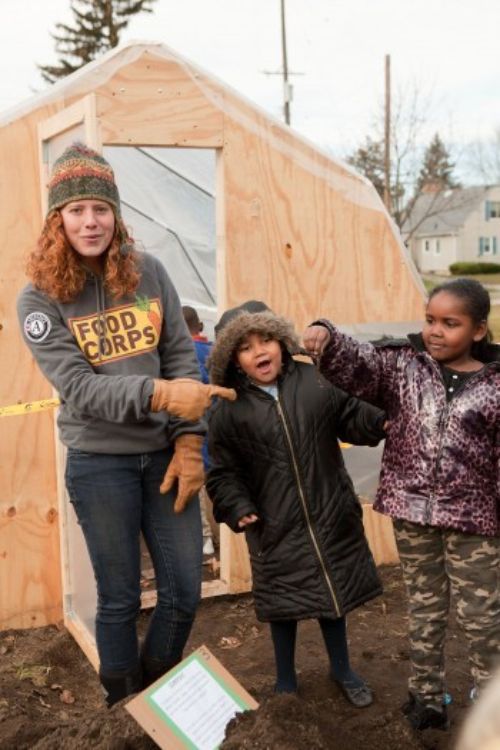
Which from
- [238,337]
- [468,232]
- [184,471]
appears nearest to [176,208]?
[238,337]

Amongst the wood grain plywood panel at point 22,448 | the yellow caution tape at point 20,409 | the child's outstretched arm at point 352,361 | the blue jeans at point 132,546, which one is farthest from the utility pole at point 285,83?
the blue jeans at point 132,546

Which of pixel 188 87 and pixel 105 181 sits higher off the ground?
pixel 188 87

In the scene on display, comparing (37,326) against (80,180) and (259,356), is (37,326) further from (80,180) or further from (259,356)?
(259,356)

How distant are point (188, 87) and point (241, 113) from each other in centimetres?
35

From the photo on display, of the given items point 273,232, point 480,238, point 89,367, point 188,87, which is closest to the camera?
point 89,367

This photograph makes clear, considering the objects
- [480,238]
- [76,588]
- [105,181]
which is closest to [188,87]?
[105,181]

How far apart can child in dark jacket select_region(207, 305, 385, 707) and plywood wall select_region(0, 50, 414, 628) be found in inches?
54.2

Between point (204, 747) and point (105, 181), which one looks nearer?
point (204, 747)

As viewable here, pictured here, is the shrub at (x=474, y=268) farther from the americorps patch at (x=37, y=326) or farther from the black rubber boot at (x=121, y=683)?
the americorps patch at (x=37, y=326)

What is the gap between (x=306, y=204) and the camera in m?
5.10

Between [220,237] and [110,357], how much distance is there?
1.89 m

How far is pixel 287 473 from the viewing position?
3.64m

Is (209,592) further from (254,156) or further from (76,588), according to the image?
(254,156)

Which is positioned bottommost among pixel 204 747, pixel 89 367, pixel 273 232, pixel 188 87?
pixel 204 747
